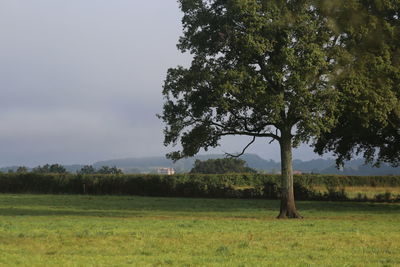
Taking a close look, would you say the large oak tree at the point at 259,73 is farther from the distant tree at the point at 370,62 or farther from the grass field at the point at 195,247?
the grass field at the point at 195,247

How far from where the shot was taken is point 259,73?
105ft

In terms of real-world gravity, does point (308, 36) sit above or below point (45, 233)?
above

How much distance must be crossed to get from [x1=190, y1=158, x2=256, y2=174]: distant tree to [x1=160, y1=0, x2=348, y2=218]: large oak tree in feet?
365

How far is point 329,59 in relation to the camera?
1292 inches

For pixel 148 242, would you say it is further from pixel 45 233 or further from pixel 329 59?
pixel 329 59

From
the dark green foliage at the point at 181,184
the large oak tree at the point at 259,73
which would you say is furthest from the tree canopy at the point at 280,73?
the dark green foliage at the point at 181,184

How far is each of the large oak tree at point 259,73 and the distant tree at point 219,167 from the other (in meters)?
111

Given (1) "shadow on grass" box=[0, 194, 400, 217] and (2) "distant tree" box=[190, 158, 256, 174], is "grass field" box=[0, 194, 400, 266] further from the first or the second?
(2) "distant tree" box=[190, 158, 256, 174]

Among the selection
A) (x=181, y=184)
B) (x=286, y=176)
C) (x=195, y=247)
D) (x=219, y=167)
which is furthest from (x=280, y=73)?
(x=219, y=167)

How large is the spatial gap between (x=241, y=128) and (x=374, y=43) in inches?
405

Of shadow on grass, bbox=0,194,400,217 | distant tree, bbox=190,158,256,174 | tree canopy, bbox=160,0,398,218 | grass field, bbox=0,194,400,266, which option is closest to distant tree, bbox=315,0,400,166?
tree canopy, bbox=160,0,398,218

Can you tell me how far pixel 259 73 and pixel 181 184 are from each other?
36449 mm

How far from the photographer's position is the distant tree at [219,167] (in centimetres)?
14900

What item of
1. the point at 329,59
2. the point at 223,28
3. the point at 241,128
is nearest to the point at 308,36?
the point at 329,59
